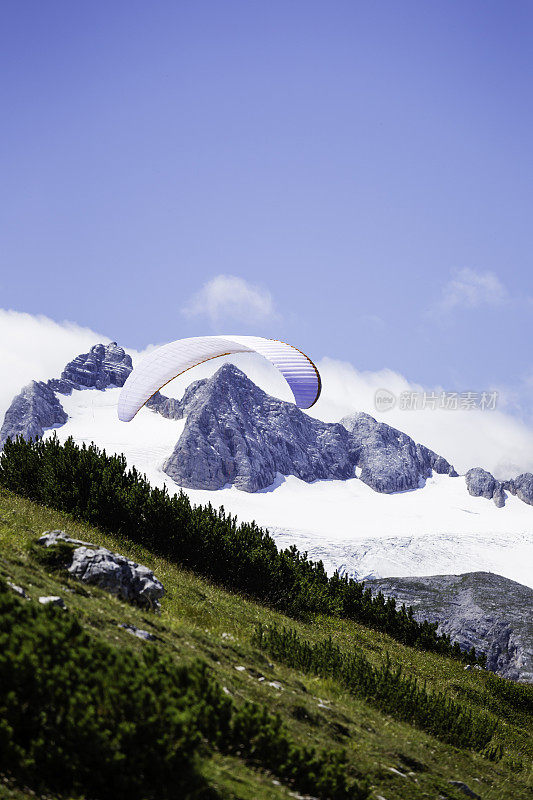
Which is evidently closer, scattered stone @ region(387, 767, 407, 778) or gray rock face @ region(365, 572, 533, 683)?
scattered stone @ region(387, 767, 407, 778)

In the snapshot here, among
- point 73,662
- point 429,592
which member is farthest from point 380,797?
point 429,592

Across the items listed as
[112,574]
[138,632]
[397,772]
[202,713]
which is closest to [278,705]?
[397,772]

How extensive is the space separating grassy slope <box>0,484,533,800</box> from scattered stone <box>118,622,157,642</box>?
172 millimetres

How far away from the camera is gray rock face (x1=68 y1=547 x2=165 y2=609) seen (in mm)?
10750

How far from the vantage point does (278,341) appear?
29.4m

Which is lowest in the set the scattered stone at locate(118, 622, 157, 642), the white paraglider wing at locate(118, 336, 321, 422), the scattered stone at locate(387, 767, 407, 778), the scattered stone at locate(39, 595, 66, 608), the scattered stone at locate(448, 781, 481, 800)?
the scattered stone at locate(448, 781, 481, 800)

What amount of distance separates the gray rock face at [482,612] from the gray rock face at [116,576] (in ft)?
61.6

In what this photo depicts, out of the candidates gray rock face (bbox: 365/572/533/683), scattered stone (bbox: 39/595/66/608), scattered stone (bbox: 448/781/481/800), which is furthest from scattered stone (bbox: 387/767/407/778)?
gray rock face (bbox: 365/572/533/683)

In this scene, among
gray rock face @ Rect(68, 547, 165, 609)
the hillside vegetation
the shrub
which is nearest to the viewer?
the hillside vegetation

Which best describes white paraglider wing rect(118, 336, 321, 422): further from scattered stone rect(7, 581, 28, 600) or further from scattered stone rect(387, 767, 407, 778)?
scattered stone rect(387, 767, 407, 778)

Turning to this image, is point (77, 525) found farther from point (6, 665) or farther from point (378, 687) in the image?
point (6, 665)

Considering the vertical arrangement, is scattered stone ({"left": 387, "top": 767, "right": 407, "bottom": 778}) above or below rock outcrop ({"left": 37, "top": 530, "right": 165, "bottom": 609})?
below

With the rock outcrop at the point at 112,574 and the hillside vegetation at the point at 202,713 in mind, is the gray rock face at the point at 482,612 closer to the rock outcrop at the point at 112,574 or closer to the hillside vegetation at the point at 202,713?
the hillside vegetation at the point at 202,713

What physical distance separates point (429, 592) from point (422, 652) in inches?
608
